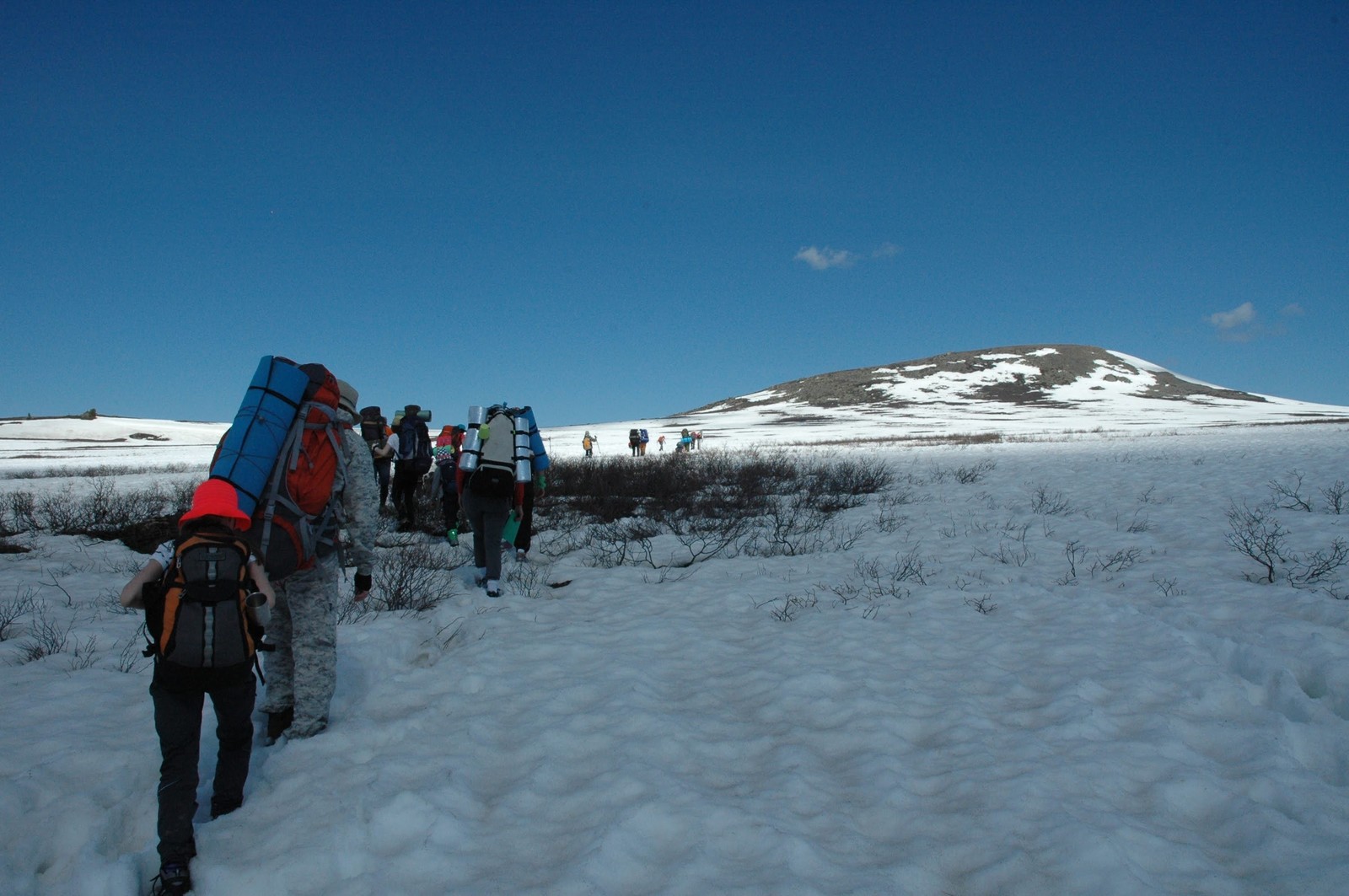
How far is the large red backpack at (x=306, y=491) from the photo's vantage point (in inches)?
133

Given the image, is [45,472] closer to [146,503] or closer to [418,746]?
[146,503]

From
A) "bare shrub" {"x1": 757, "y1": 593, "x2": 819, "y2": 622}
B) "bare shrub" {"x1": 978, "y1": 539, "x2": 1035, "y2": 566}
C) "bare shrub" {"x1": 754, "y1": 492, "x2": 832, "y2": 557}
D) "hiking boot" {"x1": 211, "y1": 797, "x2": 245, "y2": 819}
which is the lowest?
"hiking boot" {"x1": 211, "y1": 797, "x2": 245, "y2": 819}

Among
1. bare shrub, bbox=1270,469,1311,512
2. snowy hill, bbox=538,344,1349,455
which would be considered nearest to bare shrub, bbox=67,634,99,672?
bare shrub, bbox=1270,469,1311,512

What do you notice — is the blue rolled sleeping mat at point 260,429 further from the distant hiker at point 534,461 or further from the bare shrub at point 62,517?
the bare shrub at point 62,517

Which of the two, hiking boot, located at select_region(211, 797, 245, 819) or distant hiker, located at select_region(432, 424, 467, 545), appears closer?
hiking boot, located at select_region(211, 797, 245, 819)

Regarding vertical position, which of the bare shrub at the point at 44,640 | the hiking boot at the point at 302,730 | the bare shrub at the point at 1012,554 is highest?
the bare shrub at the point at 1012,554

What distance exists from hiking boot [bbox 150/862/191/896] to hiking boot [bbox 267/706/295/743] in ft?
3.77

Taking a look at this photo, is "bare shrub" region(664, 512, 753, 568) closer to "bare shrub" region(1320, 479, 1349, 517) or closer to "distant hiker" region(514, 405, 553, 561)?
"distant hiker" region(514, 405, 553, 561)

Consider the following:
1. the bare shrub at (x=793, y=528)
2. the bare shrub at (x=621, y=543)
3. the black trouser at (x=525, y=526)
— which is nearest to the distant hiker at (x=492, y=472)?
the black trouser at (x=525, y=526)

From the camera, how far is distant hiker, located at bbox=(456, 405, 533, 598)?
6.89 meters

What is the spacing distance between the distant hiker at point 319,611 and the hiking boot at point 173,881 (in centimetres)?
110

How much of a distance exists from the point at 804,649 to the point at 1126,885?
2.85m

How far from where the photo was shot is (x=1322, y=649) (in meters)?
4.52

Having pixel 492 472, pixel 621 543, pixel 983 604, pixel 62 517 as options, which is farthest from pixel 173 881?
pixel 62 517
